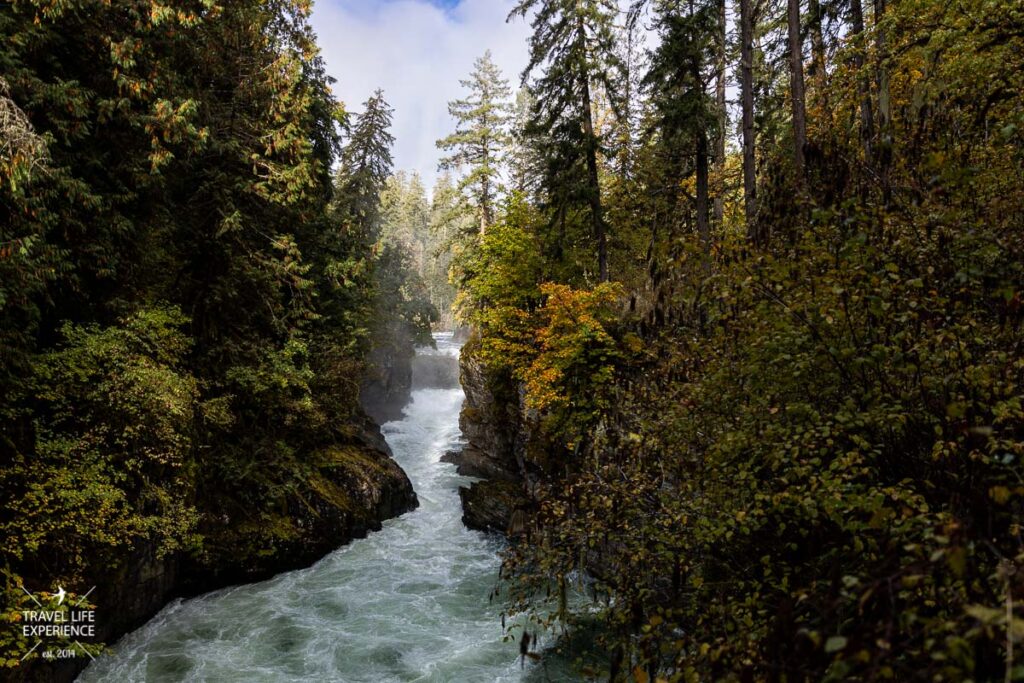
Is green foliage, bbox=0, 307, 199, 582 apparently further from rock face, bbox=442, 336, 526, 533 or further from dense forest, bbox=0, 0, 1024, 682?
rock face, bbox=442, 336, 526, 533

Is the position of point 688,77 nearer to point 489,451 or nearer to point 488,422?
point 488,422

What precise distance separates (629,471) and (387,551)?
10.5m

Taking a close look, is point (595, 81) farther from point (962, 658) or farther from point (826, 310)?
point (962, 658)

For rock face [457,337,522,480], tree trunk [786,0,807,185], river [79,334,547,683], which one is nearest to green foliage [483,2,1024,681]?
tree trunk [786,0,807,185]

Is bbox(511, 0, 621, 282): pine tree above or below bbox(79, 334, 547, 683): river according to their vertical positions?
above

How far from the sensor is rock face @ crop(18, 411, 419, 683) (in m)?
9.72

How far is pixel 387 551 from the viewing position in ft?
52.4

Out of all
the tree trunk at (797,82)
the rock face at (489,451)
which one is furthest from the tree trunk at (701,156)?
the rock face at (489,451)

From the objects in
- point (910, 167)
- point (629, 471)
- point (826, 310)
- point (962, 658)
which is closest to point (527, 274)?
point (629, 471)

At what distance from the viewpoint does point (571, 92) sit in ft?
58.6

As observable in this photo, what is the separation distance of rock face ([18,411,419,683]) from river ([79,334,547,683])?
357 mm

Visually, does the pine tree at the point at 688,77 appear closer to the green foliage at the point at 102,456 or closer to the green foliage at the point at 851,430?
the green foliage at the point at 851,430

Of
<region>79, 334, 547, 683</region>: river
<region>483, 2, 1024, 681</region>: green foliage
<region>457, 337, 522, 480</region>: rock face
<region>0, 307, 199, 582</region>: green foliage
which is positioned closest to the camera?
<region>483, 2, 1024, 681</region>: green foliage

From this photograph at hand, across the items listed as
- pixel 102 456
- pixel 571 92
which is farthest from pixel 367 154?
pixel 102 456
